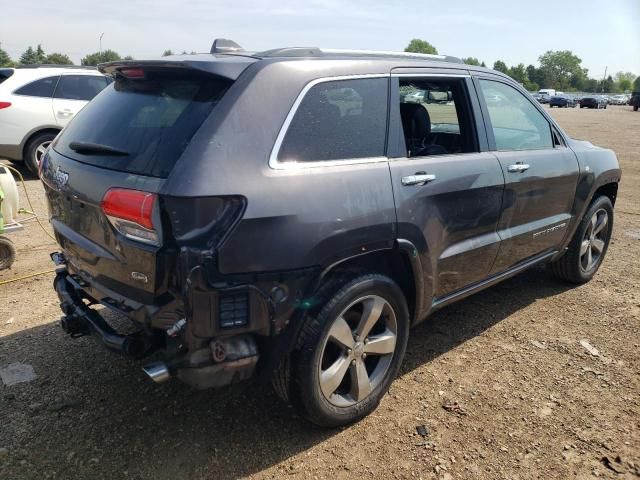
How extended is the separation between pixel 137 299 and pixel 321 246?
85 centimetres

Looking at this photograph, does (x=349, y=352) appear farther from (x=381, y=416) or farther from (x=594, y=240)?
(x=594, y=240)

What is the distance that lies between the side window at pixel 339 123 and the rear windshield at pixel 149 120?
1.26ft

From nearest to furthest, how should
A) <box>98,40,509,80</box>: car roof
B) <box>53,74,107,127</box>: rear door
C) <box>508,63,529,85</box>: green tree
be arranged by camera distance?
<box>98,40,509,80</box>: car roof
<box>53,74,107,127</box>: rear door
<box>508,63,529,85</box>: green tree

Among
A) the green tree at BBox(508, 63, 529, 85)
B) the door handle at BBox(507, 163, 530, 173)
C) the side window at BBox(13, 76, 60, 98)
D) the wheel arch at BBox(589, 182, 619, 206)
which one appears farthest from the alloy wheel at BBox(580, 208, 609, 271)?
the green tree at BBox(508, 63, 529, 85)

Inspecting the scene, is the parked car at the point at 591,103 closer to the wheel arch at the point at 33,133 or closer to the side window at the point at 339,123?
the wheel arch at the point at 33,133

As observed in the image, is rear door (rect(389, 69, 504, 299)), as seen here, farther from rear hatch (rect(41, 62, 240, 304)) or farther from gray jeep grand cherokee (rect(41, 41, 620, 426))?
rear hatch (rect(41, 62, 240, 304))

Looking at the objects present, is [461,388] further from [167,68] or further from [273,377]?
[167,68]

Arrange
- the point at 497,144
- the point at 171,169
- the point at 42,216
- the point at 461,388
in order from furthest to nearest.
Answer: the point at 42,216 < the point at 497,144 < the point at 461,388 < the point at 171,169

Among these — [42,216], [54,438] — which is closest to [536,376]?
[54,438]

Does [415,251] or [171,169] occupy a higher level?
[171,169]

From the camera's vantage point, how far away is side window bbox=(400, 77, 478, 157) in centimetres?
344

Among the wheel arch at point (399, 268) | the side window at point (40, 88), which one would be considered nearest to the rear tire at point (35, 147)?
the side window at point (40, 88)

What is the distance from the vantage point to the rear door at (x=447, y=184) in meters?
2.90

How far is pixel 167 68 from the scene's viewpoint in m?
2.53
